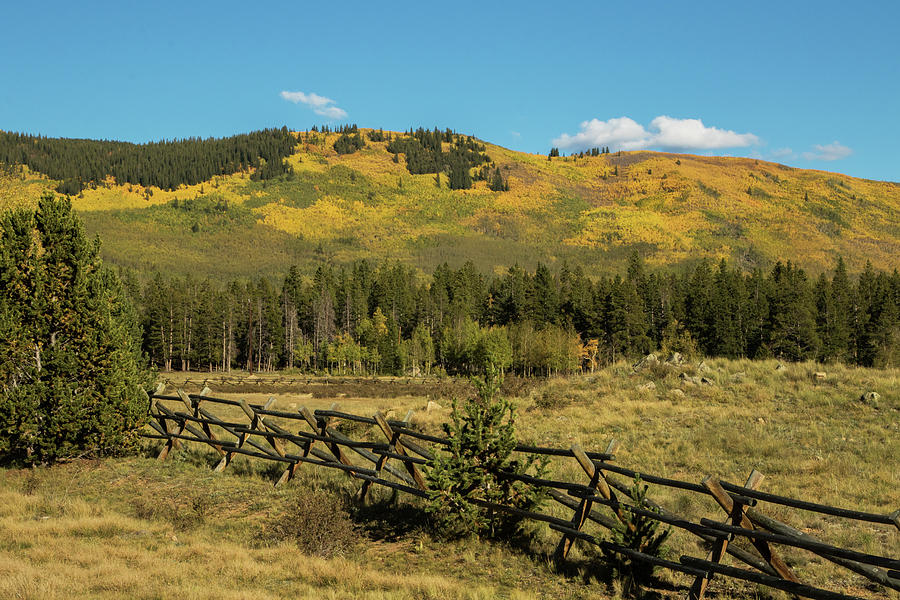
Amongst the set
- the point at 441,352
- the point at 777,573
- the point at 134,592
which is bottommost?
the point at 441,352

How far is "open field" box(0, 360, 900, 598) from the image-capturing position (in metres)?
7.12

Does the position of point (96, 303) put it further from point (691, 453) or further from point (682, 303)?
point (682, 303)

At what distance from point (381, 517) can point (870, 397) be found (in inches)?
709

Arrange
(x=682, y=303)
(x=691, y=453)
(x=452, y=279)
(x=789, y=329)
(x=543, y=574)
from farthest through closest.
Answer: (x=452, y=279) → (x=682, y=303) → (x=789, y=329) → (x=691, y=453) → (x=543, y=574)

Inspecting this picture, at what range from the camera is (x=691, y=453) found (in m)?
15.6

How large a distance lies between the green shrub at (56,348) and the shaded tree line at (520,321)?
179 ft

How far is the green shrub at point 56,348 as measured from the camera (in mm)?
12078

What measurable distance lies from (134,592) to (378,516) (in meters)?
4.00

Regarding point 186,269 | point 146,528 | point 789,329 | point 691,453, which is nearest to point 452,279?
point 789,329

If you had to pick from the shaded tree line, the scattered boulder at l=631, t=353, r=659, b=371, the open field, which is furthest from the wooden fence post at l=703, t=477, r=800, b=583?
the shaded tree line

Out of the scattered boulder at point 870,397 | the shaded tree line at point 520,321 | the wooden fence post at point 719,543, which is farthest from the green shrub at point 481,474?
the shaded tree line at point 520,321

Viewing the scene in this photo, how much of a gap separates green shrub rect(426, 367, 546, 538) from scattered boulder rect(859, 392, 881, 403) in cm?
1651

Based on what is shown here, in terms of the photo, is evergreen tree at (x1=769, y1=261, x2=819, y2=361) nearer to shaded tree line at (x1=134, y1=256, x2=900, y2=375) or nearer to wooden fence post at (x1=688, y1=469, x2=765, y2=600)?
shaded tree line at (x1=134, y1=256, x2=900, y2=375)

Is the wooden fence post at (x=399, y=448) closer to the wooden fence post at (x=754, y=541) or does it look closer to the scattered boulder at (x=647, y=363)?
the wooden fence post at (x=754, y=541)
